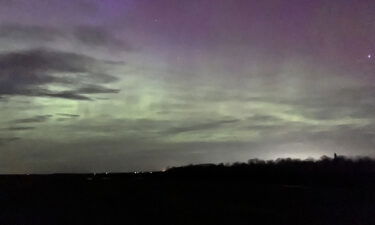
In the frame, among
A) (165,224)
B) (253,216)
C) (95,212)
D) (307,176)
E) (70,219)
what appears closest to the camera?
(165,224)

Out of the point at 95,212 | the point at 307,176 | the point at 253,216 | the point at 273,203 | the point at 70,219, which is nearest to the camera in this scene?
the point at 70,219

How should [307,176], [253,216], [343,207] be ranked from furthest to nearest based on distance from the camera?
[307,176] → [343,207] → [253,216]

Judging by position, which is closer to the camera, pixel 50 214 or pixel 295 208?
pixel 50 214

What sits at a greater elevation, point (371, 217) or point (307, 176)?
point (307, 176)

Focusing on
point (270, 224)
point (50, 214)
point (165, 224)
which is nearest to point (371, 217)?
point (270, 224)

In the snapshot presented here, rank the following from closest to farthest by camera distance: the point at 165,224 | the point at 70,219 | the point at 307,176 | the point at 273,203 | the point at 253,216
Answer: the point at 165,224 → the point at 70,219 → the point at 253,216 → the point at 273,203 → the point at 307,176

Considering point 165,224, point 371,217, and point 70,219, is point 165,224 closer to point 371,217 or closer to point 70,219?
point 70,219

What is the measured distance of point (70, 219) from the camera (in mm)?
30703

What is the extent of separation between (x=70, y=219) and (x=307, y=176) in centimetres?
6446

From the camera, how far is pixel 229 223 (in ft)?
94.9

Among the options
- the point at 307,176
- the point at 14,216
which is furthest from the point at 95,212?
the point at 307,176

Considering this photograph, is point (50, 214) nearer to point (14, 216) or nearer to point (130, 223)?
point (14, 216)

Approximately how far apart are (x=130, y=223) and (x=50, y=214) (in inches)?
297

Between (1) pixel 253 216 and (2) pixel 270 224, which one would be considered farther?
(1) pixel 253 216
